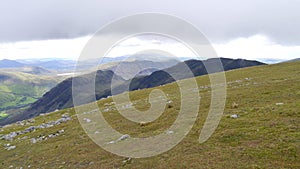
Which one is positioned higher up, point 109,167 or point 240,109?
point 240,109

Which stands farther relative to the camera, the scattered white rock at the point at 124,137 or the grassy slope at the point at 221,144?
the scattered white rock at the point at 124,137

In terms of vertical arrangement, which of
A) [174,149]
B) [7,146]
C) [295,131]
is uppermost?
[295,131]

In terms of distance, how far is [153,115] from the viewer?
126 ft

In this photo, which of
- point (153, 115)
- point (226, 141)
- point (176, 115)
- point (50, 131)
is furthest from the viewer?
point (50, 131)

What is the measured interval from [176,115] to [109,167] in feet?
47.3

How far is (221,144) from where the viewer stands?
887 inches

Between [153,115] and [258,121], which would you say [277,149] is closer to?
[258,121]

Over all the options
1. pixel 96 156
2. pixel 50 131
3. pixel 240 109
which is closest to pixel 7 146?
pixel 50 131

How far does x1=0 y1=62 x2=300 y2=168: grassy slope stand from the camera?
19.5 m

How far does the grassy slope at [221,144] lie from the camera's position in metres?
19.5

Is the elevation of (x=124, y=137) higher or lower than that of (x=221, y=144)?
lower

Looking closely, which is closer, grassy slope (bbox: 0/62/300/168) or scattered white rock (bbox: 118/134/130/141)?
grassy slope (bbox: 0/62/300/168)

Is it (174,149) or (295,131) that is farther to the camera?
(174,149)

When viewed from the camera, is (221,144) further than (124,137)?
No
